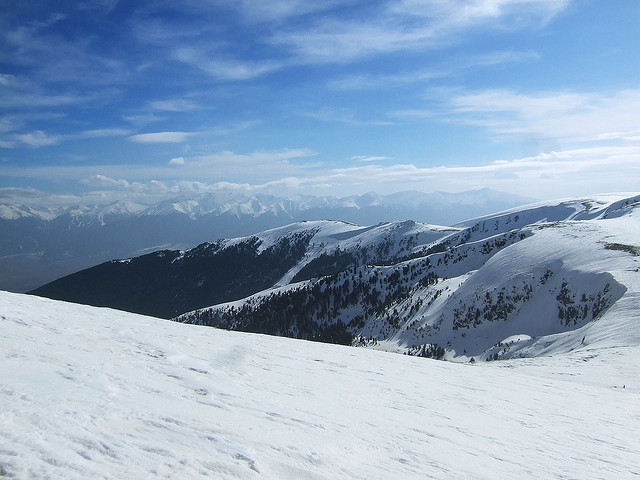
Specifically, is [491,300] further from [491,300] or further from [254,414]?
[254,414]

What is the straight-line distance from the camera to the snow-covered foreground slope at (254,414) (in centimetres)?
648

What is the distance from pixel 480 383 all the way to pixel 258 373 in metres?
11.3

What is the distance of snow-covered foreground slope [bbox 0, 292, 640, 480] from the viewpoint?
21.3ft

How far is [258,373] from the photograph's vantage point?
1370cm

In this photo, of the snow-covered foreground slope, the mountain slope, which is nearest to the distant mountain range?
the mountain slope

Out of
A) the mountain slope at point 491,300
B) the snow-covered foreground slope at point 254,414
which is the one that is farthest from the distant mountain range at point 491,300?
the snow-covered foreground slope at point 254,414

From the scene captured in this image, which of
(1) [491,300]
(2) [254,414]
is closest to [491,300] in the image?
(1) [491,300]

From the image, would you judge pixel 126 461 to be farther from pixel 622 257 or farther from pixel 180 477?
pixel 622 257

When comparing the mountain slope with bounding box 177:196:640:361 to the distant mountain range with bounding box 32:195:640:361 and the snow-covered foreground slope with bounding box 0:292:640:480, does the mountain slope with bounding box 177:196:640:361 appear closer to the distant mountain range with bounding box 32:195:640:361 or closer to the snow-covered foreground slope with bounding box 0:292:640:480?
the distant mountain range with bounding box 32:195:640:361

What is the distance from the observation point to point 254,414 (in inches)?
364

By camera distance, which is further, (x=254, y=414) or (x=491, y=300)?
(x=491, y=300)

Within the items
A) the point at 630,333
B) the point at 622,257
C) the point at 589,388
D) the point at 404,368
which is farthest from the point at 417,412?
the point at 622,257

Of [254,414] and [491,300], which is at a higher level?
[254,414]

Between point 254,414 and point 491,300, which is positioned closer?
point 254,414
